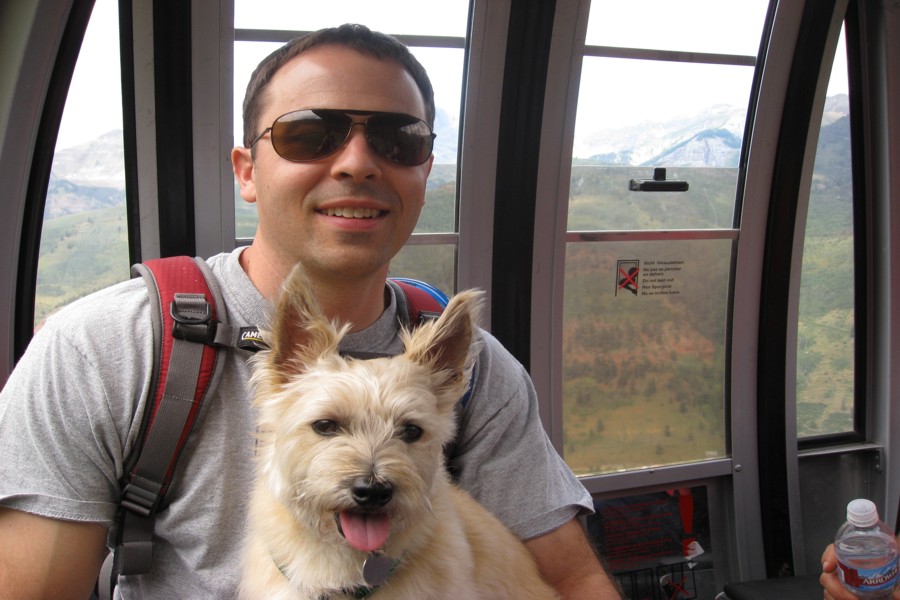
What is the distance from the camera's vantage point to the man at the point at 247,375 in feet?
4.39

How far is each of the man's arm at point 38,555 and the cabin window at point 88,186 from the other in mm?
1827

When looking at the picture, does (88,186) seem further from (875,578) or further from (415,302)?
(875,578)

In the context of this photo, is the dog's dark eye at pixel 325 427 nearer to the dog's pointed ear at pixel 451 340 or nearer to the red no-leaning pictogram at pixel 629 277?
the dog's pointed ear at pixel 451 340

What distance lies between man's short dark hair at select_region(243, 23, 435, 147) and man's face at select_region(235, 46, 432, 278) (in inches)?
1.0

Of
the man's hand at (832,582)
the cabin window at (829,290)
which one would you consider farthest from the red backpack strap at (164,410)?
the cabin window at (829,290)

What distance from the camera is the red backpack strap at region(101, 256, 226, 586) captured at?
1.38m

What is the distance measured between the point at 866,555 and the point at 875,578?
0.20 m

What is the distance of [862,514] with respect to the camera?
1.94 meters

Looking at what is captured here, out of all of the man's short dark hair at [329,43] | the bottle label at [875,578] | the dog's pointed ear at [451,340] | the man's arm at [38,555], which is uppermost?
the man's short dark hair at [329,43]

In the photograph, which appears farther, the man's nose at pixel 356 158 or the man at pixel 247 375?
the man's nose at pixel 356 158

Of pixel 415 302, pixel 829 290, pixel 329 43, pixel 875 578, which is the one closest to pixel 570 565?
pixel 415 302

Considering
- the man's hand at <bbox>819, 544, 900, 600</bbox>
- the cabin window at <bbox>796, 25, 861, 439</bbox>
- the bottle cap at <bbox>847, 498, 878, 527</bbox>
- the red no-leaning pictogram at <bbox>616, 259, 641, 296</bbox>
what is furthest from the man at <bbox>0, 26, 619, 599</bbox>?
the cabin window at <bbox>796, 25, 861, 439</bbox>

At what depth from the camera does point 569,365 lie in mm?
4062

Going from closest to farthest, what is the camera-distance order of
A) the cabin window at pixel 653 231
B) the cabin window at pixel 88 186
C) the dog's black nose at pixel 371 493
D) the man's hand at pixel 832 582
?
the dog's black nose at pixel 371 493 < the man's hand at pixel 832 582 < the cabin window at pixel 88 186 < the cabin window at pixel 653 231
